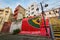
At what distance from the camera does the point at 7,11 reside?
16938mm

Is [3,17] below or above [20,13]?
below

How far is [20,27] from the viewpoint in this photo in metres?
14.2

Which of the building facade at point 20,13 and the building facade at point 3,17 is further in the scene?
the building facade at point 20,13

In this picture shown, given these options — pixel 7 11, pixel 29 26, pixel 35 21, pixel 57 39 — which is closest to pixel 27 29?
pixel 29 26

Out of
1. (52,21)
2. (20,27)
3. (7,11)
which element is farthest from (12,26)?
(52,21)

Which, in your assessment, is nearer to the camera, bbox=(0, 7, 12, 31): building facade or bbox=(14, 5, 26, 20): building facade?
bbox=(0, 7, 12, 31): building facade

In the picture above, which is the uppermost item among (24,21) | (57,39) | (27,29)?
(24,21)

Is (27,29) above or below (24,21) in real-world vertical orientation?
below

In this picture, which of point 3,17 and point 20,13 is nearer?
point 3,17

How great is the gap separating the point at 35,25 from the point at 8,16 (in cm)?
397

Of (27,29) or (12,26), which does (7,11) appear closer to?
(12,26)

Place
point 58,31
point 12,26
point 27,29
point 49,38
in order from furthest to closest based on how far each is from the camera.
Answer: point 12,26 → point 27,29 → point 58,31 → point 49,38

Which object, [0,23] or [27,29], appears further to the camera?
[0,23]

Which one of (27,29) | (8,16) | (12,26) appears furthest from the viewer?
(8,16)
